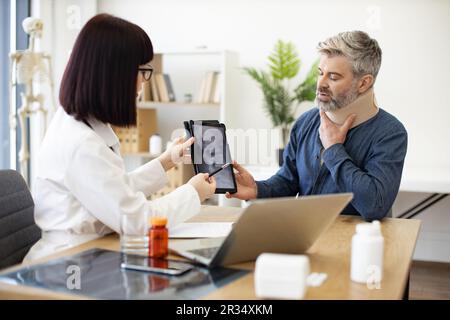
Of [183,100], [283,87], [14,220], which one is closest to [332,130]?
[14,220]

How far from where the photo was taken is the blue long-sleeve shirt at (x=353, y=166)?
1.95 metres

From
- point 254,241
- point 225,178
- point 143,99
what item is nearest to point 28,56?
point 143,99

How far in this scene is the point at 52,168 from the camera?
154 centimetres

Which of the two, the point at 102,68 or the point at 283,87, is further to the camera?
the point at 283,87

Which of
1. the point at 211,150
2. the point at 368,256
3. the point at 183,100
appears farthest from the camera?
the point at 183,100

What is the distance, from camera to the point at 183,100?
4941 millimetres

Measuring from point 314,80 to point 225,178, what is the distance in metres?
2.60

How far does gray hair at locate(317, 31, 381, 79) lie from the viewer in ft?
7.00

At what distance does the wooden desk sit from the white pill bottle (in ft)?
0.06

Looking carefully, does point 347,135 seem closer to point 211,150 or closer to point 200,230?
point 211,150

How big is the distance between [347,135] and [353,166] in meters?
0.21

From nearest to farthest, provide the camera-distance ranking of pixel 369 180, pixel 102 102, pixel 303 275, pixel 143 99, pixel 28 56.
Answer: pixel 303 275 < pixel 102 102 < pixel 369 180 < pixel 28 56 < pixel 143 99

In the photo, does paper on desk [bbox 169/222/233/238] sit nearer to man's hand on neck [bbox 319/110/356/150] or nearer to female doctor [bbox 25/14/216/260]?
female doctor [bbox 25/14/216/260]
